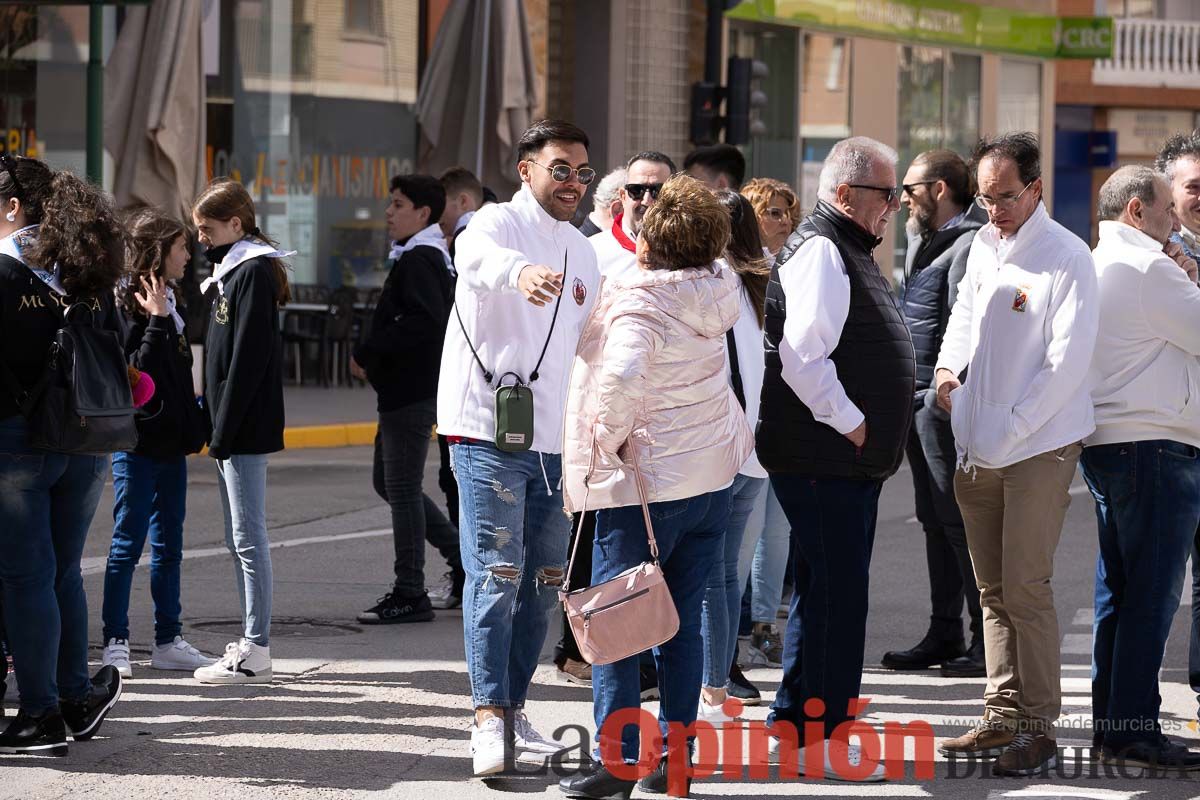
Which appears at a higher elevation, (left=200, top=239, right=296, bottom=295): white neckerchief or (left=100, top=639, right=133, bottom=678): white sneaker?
(left=200, top=239, right=296, bottom=295): white neckerchief

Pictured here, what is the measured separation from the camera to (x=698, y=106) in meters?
18.0

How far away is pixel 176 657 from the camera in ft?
24.5

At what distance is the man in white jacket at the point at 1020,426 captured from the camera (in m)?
5.95

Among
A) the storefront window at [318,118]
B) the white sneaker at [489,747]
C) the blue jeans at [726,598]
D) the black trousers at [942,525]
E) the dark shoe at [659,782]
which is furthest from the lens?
the storefront window at [318,118]

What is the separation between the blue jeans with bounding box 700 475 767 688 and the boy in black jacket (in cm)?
203

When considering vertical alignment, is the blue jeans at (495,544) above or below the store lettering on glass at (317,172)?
below

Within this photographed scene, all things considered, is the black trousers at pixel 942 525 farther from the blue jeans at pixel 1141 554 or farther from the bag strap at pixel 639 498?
the bag strap at pixel 639 498

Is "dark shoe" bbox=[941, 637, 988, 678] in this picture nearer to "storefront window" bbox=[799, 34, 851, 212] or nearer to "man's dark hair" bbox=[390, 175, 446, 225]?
"man's dark hair" bbox=[390, 175, 446, 225]

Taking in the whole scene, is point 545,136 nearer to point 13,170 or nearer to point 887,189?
point 887,189

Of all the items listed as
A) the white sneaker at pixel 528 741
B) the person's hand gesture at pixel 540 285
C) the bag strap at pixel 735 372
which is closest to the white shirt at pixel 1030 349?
the bag strap at pixel 735 372

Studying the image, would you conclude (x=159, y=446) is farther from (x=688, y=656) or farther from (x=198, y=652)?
(x=688, y=656)

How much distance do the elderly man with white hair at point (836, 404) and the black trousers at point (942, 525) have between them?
160 centimetres

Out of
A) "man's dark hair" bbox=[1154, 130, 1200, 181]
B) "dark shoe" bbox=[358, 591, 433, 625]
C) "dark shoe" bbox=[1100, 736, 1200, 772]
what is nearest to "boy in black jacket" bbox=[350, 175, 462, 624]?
"dark shoe" bbox=[358, 591, 433, 625]

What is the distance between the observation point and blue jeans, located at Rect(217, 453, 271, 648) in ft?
23.9
